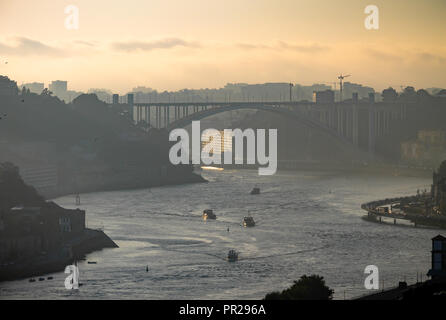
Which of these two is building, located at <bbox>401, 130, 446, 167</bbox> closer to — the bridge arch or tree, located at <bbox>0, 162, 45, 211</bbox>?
the bridge arch

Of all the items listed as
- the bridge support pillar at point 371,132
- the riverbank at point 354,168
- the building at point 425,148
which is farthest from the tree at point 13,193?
the building at point 425,148

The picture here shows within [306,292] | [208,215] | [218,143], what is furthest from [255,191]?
[218,143]

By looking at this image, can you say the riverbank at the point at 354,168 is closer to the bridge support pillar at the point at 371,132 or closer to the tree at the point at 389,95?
the bridge support pillar at the point at 371,132

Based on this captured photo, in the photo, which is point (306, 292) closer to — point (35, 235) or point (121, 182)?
point (35, 235)

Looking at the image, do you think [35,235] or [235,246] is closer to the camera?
[35,235]
